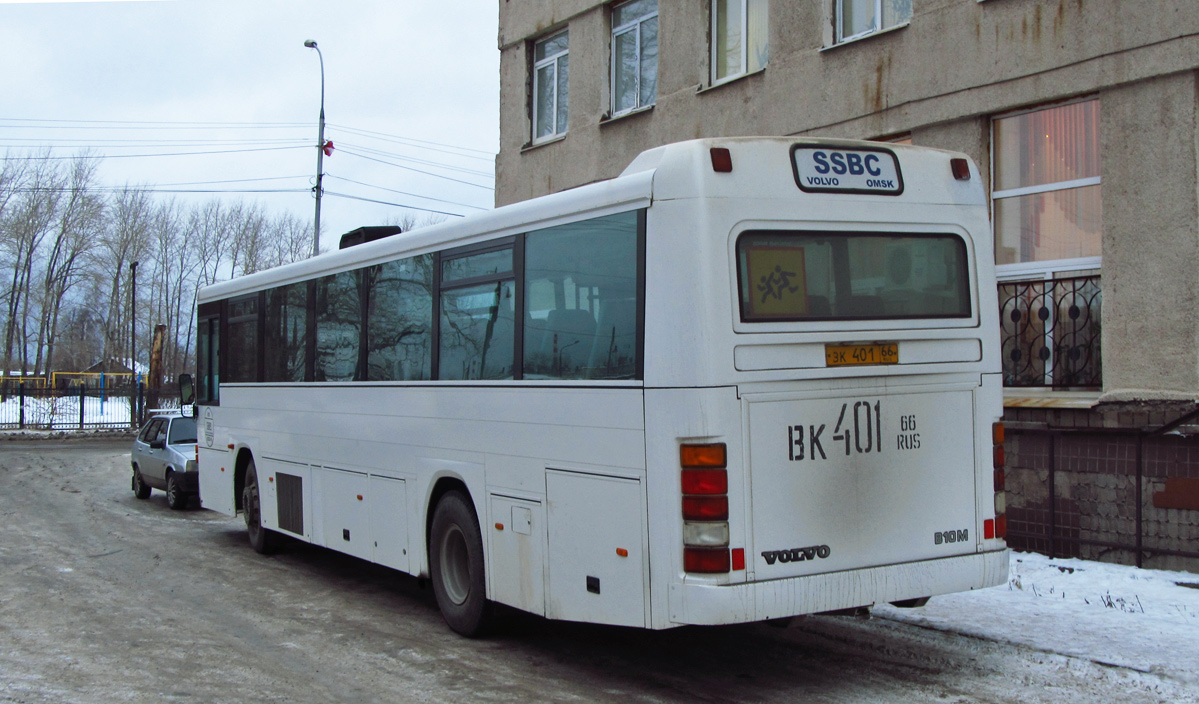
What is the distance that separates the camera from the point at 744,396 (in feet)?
19.3

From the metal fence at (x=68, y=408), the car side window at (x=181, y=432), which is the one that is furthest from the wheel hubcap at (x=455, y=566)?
the metal fence at (x=68, y=408)

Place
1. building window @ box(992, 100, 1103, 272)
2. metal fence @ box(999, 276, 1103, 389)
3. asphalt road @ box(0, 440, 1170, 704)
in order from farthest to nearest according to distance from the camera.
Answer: building window @ box(992, 100, 1103, 272), metal fence @ box(999, 276, 1103, 389), asphalt road @ box(0, 440, 1170, 704)

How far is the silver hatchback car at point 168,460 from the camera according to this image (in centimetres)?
1680

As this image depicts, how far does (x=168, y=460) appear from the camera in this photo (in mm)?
17125

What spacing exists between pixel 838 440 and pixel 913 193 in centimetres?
162

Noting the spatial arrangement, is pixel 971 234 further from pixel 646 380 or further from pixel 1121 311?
pixel 1121 311

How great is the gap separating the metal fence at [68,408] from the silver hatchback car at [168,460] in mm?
25880

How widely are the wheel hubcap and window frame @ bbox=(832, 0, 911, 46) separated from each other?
796 cm

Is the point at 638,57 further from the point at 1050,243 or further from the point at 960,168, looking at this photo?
the point at 960,168

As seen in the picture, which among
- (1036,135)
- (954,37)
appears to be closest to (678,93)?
(954,37)

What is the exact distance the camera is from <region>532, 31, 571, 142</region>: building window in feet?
59.9

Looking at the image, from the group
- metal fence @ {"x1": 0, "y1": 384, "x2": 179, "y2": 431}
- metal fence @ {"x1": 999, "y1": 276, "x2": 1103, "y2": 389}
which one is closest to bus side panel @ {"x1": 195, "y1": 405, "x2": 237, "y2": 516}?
metal fence @ {"x1": 999, "y1": 276, "x2": 1103, "y2": 389}

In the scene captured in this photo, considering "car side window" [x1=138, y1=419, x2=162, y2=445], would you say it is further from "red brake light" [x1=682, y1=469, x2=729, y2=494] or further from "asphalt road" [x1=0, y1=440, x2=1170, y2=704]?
"red brake light" [x1=682, y1=469, x2=729, y2=494]

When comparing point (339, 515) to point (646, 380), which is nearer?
point (646, 380)
